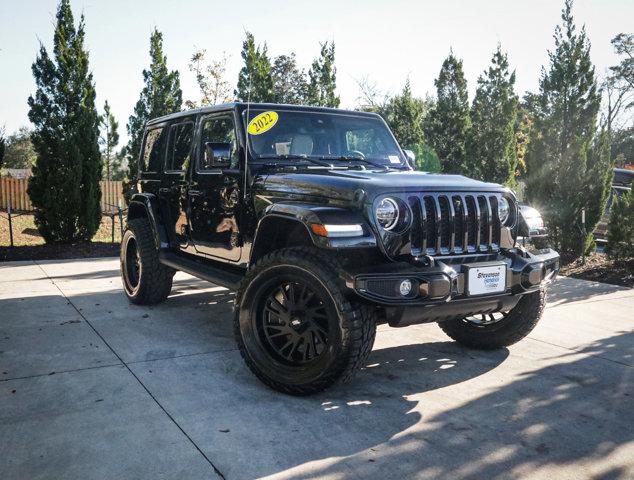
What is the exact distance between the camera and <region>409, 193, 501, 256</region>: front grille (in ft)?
11.6

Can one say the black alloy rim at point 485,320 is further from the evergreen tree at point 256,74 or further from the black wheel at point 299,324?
the evergreen tree at point 256,74

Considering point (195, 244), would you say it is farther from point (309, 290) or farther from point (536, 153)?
point (536, 153)

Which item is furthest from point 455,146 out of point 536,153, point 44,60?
point 44,60

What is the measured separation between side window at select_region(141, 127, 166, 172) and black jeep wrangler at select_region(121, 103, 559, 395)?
2.96 ft

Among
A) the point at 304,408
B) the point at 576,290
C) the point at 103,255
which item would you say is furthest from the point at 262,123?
the point at 103,255

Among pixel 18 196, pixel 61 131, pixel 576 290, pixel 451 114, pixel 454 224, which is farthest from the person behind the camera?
pixel 18 196

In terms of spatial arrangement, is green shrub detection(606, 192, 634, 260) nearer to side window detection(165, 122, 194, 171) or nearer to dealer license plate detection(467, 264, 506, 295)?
dealer license plate detection(467, 264, 506, 295)

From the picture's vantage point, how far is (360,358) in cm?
338

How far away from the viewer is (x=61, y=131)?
11.5 metres

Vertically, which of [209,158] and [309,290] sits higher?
[209,158]

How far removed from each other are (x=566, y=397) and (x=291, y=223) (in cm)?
218

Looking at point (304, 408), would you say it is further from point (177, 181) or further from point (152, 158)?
point (152, 158)

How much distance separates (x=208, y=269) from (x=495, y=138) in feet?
A: 31.9

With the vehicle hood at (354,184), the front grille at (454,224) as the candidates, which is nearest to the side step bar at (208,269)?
the vehicle hood at (354,184)
